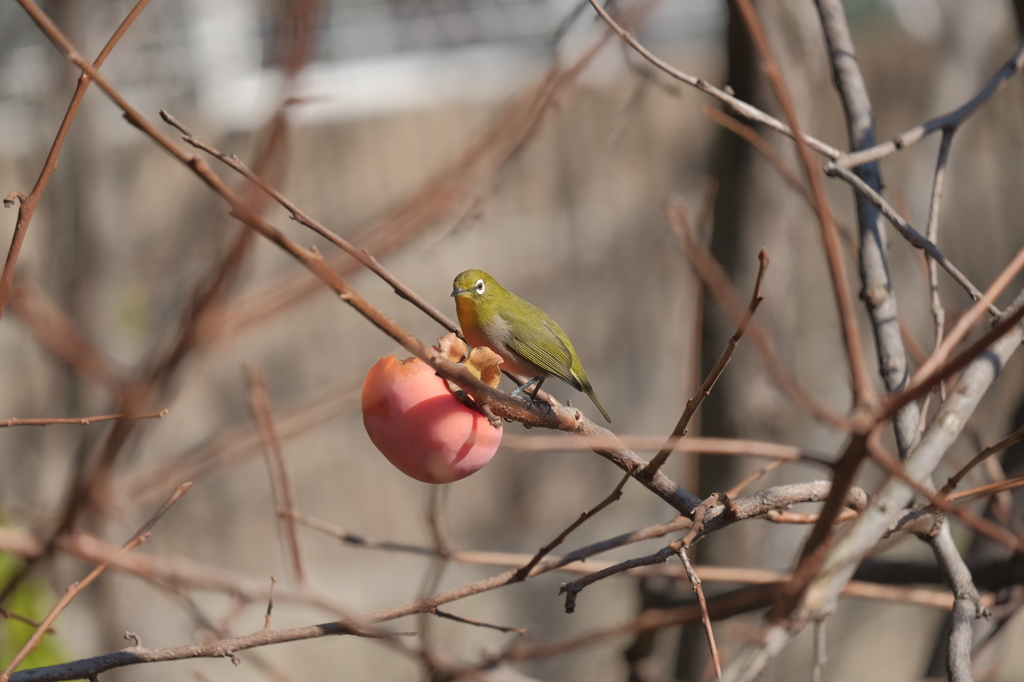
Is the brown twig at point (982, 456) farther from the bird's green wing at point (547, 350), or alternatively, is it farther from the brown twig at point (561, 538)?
the bird's green wing at point (547, 350)

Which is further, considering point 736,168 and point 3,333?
point 3,333

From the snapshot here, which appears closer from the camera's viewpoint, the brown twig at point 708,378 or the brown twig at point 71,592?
the brown twig at point 708,378

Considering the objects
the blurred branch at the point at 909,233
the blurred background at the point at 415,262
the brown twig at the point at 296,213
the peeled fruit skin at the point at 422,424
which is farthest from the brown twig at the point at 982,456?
the blurred background at the point at 415,262

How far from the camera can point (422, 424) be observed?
1.00 meters

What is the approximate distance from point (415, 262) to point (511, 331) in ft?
8.04

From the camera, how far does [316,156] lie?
4.00 metres

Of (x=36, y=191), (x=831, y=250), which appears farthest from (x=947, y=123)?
(x=36, y=191)

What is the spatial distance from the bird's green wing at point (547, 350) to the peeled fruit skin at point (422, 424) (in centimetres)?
50

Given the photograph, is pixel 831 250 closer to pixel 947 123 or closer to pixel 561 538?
pixel 561 538

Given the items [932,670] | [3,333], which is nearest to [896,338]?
[932,670]

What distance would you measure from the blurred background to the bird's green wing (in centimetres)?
161

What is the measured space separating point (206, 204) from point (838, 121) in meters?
3.26

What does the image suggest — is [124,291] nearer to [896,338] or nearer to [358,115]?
[358,115]

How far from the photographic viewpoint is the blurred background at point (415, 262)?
323cm
